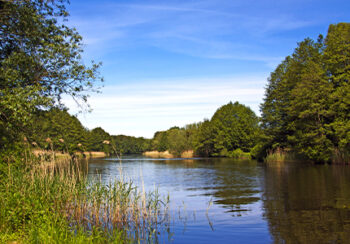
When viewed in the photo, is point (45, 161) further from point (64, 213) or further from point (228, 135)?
point (228, 135)

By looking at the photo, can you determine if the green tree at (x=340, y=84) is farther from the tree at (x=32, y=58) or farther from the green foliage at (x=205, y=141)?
the green foliage at (x=205, y=141)

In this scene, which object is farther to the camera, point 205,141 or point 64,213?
point 205,141

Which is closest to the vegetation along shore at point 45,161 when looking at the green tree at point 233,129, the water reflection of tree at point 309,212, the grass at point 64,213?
the grass at point 64,213

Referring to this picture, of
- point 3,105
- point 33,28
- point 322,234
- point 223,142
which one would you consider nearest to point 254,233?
point 322,234

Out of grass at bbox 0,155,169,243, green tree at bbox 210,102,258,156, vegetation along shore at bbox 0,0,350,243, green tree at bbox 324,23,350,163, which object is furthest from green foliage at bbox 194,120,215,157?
grass at bbox 0,155,169,243

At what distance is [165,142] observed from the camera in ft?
436

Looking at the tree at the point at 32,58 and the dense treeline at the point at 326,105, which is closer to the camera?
the tree at the point at 32,58

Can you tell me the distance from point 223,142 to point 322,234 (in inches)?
2850

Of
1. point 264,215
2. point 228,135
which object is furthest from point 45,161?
point 228,135

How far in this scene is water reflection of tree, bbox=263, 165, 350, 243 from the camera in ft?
34.6

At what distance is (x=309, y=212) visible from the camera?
45.6 feet

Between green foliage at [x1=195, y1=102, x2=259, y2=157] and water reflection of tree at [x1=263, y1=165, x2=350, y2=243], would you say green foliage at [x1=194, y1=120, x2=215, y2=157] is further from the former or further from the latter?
water reflection of tree at [x1=263, y1=165, x2=350, y2=243]

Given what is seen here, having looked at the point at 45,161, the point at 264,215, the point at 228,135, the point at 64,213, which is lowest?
the point at 264,215

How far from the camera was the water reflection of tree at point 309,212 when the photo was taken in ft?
34.6
